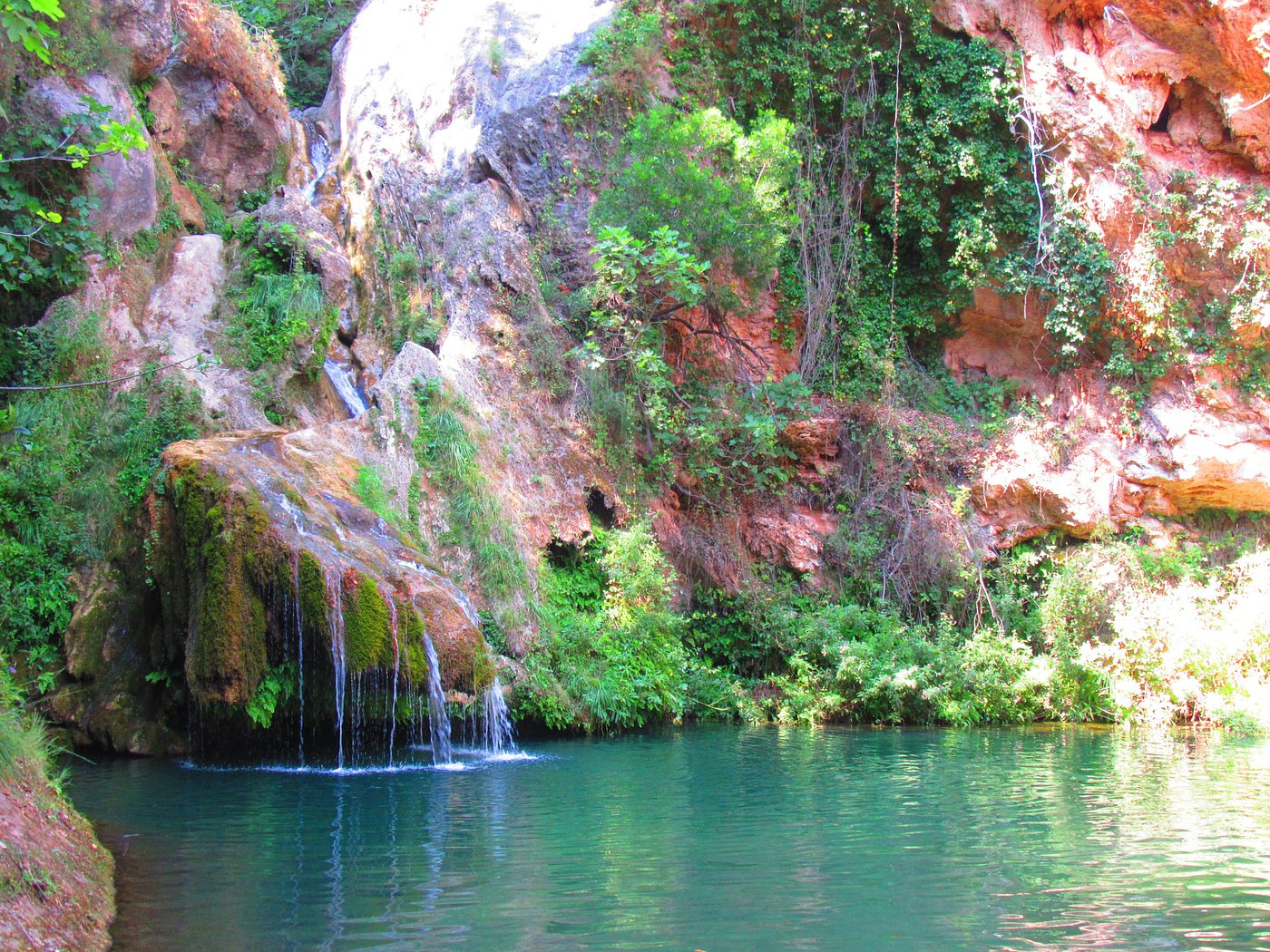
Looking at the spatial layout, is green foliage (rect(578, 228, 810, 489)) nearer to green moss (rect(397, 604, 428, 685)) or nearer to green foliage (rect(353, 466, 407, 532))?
green foliage (rect(353, 466, 407, 532))

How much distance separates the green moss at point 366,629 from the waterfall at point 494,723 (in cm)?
144

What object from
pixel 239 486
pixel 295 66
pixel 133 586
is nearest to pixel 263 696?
pixel 239 486

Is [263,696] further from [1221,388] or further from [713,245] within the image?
[1221,388]

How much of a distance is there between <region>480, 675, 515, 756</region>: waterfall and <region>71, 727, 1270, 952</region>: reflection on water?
688 mm

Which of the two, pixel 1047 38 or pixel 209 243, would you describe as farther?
pixel 1047 38

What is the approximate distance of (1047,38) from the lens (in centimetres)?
1902

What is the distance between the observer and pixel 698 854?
6.02 m

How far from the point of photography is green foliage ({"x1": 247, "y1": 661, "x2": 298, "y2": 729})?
30.9ft

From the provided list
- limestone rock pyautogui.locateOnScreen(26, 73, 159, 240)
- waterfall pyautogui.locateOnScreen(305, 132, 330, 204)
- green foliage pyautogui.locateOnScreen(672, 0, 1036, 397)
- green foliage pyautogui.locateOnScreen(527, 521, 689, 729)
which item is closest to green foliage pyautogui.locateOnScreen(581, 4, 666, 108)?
green foliage pyautogui.locateOnScreen(672, 0, 1036, 397)

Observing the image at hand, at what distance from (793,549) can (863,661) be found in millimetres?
3360

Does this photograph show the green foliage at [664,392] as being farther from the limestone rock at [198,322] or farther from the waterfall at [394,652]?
the waterfall at [394,652]

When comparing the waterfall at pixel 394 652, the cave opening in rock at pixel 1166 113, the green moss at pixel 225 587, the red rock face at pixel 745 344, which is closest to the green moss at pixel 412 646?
the waterfall at pixel 394 652

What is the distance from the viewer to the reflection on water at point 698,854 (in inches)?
178

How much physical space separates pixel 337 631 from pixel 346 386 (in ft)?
23.2
